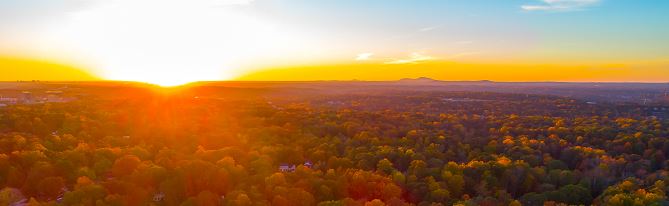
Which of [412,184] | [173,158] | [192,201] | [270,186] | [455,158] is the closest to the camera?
[192,201]

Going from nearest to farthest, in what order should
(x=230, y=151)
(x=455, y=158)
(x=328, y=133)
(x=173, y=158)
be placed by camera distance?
1. (x=173, y=158)
2. (x=230, y=151)
3. (x=455, y=158)
4. (x=328, y=133)

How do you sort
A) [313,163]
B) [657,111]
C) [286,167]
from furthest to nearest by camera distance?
[657,111] → [313,163] → [286,167]

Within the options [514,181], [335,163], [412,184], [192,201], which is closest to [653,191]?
[514,181]

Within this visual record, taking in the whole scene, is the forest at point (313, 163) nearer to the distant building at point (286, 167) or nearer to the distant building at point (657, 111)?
the distant building at point (286, 167)

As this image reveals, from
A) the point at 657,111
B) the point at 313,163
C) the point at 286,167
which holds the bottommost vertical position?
the point at 286,167

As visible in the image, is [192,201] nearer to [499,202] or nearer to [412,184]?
[412,184]

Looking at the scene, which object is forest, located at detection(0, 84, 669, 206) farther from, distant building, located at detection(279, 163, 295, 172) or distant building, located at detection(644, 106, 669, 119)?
distant building, located at detection(644, 106, 669, 119)

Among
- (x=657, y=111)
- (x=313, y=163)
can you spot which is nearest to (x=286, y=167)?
(x=313, y=163)

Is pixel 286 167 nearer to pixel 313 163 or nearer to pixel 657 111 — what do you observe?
pixel 313 163

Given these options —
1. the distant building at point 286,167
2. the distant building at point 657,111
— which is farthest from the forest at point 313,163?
the distant building at point 657,111
